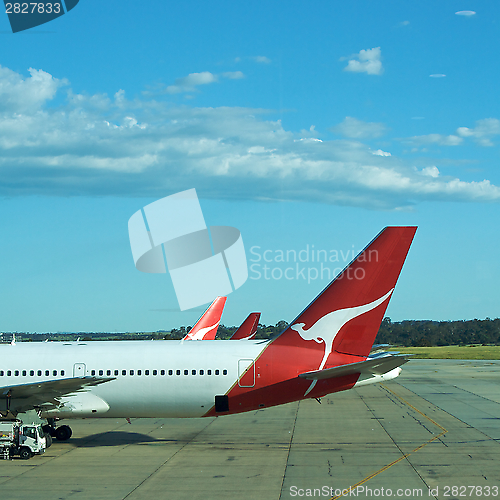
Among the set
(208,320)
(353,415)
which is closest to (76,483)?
(353,415)

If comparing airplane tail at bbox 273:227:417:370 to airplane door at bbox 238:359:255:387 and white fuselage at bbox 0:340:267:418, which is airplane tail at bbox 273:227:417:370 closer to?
airplane door at bbox 238:359:255:387

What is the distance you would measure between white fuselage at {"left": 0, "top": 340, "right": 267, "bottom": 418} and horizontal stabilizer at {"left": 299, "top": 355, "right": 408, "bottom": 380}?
2919 millimetres

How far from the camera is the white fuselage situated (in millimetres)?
24969

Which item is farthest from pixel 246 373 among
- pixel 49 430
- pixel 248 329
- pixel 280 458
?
pixel 248 329

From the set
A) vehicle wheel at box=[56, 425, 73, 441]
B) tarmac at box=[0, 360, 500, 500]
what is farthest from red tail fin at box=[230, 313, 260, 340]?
vehicle wheel at box=[56, 425, 73, 441]

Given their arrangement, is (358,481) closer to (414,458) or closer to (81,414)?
(414,458)

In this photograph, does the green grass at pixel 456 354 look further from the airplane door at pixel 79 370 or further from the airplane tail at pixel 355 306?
the airplane door at pixel 79 370

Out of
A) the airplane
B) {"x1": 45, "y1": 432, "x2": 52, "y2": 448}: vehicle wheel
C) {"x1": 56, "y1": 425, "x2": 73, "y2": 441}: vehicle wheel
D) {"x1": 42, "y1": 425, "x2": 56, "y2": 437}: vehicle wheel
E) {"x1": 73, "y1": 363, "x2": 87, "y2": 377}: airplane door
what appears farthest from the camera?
{"x1": 56, "y1": 425, "x2": 73, "y2": 441}: vehicle wheel

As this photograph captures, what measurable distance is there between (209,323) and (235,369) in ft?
88.2

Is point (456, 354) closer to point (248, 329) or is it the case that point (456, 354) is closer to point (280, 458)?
point (248, 329)

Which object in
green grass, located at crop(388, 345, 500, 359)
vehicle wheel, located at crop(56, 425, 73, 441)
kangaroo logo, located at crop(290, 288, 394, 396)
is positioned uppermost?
kangaroo logo, located at crop(290, 288, 394, 396)

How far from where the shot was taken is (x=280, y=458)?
74.8 feet

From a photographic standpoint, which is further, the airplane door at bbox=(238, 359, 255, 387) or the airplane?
the airplane door at bbox=(238, 359, 255, 387)

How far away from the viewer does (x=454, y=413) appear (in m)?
34.0
